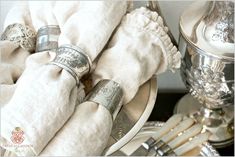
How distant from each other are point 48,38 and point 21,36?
30mm

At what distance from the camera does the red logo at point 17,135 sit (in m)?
0.32

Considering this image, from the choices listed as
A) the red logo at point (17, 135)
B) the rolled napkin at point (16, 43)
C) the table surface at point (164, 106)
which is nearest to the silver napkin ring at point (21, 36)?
the rolled napkin at point (16, 43)

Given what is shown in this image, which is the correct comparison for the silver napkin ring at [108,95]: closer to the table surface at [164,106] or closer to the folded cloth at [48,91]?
the folded cloth at [48,91]

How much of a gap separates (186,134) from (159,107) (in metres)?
0.09

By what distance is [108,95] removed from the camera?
14.2 inches

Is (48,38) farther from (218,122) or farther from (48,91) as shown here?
(218,122)

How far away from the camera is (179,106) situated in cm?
57

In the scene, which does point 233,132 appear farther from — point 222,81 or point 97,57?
point 97,57

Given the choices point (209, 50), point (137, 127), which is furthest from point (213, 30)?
point (137, 127)

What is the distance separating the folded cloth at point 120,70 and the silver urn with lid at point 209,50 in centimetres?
3

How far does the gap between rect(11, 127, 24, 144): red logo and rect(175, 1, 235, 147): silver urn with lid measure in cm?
20

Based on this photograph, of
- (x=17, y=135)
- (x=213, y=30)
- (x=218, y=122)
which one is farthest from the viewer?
(x=218, y=122)

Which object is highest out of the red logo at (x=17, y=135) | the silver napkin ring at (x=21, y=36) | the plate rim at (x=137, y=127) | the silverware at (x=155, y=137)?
the silver napkin ring at (x=21, y=36)

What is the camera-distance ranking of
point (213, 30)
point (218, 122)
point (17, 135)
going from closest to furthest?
point (17, 135)
point (213, 30)
point (218, 122)
